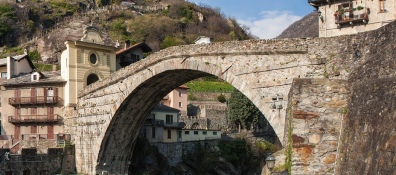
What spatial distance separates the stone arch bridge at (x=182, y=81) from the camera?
20344 millimetres

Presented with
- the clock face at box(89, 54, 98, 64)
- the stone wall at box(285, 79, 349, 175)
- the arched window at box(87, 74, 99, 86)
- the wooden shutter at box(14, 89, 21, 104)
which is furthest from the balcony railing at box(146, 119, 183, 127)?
the stone wall at box(285, 79, 349, 175)

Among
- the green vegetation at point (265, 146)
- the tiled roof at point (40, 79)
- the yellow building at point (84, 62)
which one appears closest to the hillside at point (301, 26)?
the green vegetation at point (265, 146)

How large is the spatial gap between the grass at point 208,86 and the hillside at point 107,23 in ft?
47.5

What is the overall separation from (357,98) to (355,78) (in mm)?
1417

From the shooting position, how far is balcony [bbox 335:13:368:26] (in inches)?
1241

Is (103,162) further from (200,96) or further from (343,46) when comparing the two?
(200,96)

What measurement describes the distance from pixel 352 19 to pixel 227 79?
1186 centimetres

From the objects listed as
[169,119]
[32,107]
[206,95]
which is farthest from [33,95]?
[206,95]

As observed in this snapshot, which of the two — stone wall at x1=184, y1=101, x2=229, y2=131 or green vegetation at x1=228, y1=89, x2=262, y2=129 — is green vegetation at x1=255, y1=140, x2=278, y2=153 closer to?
green vegetation at x1=228, y1=89, x2=262, y2=129

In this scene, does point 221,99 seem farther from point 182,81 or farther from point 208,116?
point 182,81

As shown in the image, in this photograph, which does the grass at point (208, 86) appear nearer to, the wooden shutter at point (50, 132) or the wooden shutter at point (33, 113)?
the wooden shutter at point (33, 113)

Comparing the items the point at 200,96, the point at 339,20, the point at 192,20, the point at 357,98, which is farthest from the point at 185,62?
the point at 192,20

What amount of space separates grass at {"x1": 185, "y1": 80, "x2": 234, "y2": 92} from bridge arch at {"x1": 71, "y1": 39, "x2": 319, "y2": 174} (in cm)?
3156

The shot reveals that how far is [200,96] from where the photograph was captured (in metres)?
66.8
